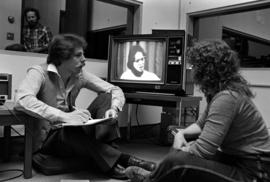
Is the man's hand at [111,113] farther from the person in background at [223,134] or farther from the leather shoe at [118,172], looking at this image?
the person in background at [223,134]

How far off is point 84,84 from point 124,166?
755mm

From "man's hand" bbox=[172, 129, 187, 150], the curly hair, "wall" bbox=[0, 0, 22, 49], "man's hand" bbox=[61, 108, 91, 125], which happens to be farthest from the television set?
"wall" bbox=[0, 0, 22, 49]

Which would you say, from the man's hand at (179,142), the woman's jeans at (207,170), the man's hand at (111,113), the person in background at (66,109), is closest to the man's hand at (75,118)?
the person in background at (66,109)

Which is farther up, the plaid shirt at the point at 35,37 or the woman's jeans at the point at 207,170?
the plaid shirt at the point at 35,37

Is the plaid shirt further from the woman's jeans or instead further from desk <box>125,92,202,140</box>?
the woman's jeans

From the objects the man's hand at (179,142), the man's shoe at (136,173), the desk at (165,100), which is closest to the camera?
the man's hand at (179,142)

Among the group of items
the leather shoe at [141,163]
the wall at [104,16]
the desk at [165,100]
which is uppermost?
the wall at [104,16]

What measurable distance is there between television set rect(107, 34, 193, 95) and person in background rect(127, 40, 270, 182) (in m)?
1.19

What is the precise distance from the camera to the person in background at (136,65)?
2.65 meters

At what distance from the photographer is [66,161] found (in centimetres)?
199

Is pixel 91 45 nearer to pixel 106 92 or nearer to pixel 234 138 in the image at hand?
pixel 106 92

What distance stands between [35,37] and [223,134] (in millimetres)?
2497

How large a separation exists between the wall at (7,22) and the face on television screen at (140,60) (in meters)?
1.59

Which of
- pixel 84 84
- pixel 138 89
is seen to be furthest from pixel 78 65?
pixel 138 89
